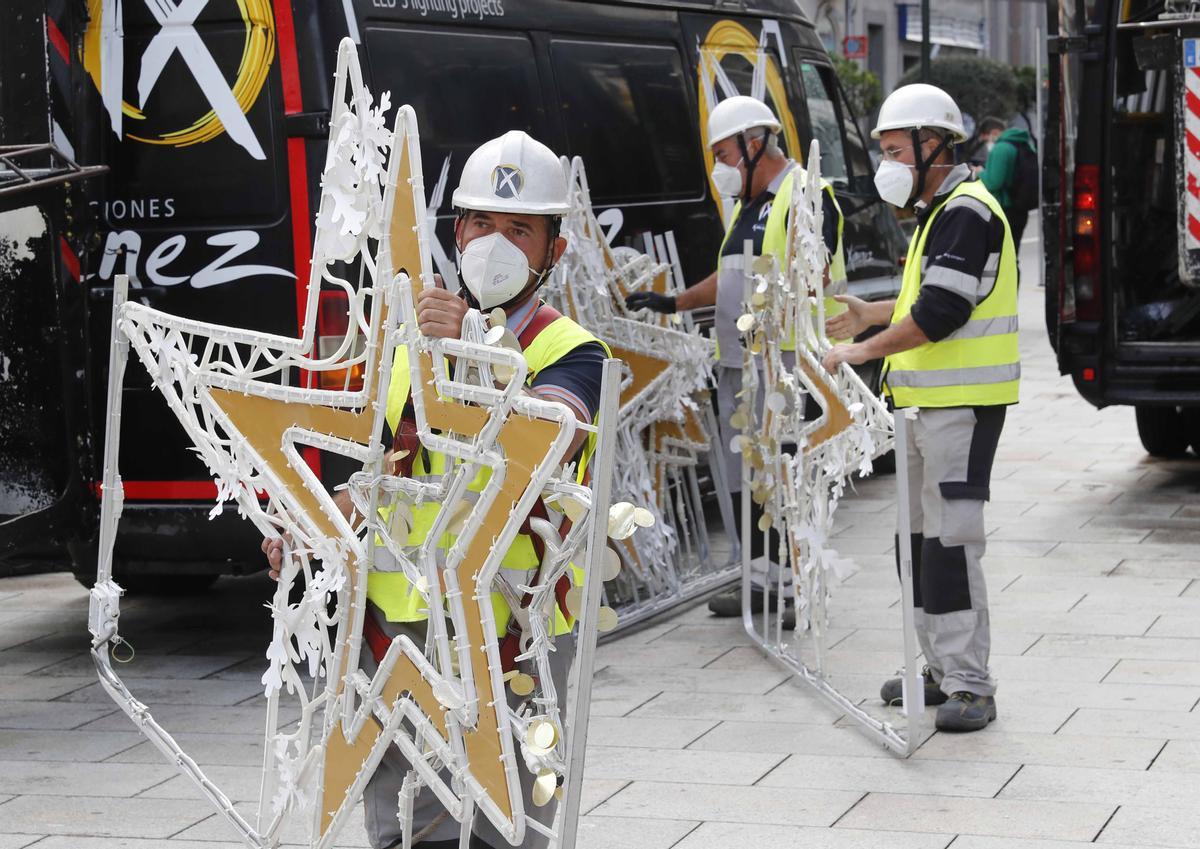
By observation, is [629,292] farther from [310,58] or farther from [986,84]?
[986,84]

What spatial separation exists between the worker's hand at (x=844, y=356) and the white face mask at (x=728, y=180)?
5.03 ft

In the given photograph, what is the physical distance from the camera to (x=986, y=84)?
94.8 feet

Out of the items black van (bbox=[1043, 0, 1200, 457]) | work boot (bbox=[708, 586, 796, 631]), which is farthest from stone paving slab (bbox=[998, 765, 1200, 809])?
black van (bbox=[1043, 0, 1200, 457])

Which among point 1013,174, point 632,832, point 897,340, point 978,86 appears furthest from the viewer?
point 978,86

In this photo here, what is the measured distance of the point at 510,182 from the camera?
3375 millimetres

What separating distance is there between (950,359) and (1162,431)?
5.64 m

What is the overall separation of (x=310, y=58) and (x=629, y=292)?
64.7 inches

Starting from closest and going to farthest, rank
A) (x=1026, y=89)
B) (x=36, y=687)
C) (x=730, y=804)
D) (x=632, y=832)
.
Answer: (x=632, y=832) < (x=730, y=804) < (x=36, y=687) < (x=1026, y=89)

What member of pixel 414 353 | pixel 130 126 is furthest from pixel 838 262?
pixel 414 353

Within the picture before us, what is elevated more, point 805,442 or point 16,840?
point 805,442

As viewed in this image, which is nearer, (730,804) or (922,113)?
(730,804)

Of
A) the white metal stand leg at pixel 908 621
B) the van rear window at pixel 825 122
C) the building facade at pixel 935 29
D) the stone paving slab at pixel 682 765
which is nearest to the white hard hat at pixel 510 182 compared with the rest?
the white metal stand leg at pixel 908 621

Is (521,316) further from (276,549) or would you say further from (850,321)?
(850,321)

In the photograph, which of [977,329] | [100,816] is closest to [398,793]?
[100,816]
